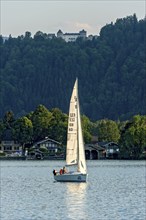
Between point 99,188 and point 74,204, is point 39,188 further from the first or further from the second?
point 74,204

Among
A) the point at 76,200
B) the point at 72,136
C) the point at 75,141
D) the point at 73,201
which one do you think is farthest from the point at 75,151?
the point at 73,201

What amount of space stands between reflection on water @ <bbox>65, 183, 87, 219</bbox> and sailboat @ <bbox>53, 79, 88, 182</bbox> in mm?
1720

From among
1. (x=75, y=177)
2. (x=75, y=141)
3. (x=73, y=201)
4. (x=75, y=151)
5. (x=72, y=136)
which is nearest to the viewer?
(x=73, y=201)

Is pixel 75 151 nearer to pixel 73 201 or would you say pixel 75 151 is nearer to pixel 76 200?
pixel 76 200

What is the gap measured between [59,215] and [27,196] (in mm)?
16448

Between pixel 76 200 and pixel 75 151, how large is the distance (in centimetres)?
2376

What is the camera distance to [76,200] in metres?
68.5

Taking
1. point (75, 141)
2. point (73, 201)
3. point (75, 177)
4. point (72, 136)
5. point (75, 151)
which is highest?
point (72, 136)

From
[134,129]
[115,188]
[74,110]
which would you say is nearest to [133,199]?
[115,188]

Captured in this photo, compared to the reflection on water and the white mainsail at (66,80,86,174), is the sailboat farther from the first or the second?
the reflection on water

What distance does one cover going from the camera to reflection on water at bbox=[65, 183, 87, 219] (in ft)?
189

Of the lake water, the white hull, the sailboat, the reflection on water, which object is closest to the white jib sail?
the sailboat

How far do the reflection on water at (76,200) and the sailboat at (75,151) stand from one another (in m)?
1.72

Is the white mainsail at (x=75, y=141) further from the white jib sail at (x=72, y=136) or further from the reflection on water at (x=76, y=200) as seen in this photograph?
the reflection on water at (x=76, y=200)
